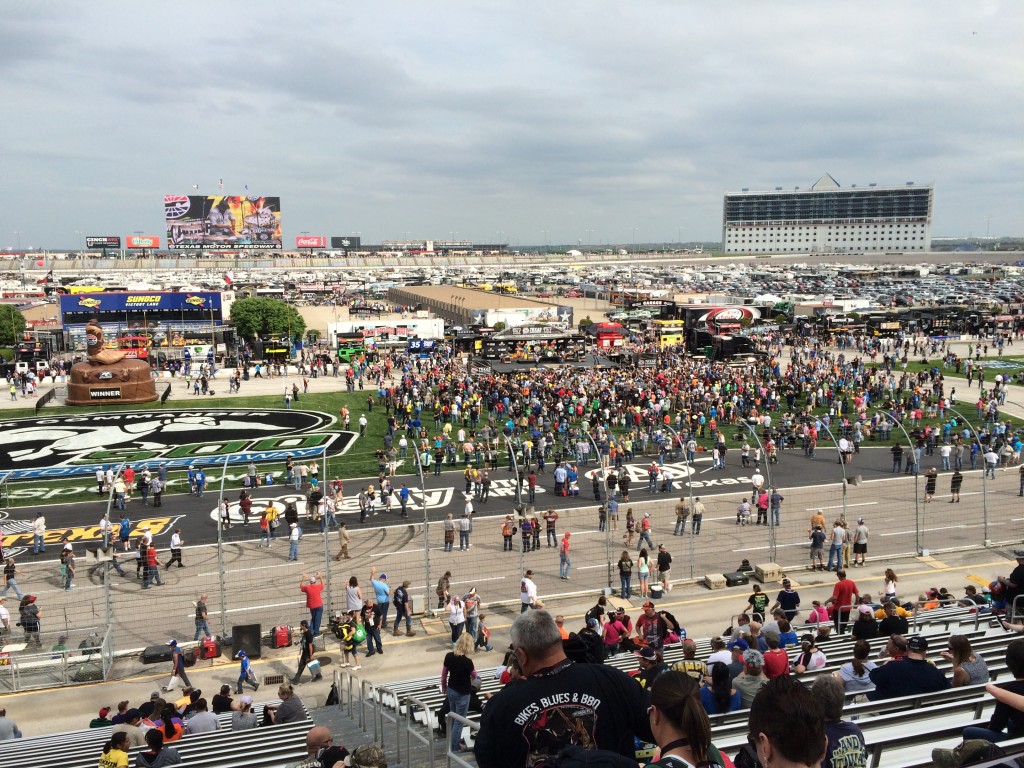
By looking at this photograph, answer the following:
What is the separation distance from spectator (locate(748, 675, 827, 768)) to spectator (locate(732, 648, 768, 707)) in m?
5.01

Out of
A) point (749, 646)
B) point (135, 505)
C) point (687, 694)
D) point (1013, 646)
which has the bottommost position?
point (135, 505)

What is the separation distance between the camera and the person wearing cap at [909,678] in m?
7.04

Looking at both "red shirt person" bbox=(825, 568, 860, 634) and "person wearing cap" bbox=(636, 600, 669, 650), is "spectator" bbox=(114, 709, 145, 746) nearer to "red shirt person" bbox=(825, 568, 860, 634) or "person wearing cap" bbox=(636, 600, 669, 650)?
"person wearing cap" bbox=(636, 600, 669, 650)

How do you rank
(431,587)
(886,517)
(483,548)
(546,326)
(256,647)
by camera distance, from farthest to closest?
Answer: (546,326), (886,517), (483,548), (431,587), (256,647)

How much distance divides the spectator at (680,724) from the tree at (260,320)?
237 ft

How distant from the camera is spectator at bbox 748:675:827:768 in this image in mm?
3457

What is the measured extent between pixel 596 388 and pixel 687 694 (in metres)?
38.3

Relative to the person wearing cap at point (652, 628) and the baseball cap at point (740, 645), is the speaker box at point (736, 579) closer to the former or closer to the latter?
the person wearing cap at point (652, 628)

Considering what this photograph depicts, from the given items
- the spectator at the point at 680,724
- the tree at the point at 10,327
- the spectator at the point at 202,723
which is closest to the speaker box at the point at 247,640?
the spectator at the point at 202,723

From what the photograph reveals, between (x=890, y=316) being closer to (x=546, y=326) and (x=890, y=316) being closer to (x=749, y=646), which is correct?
(x=546, y=326)

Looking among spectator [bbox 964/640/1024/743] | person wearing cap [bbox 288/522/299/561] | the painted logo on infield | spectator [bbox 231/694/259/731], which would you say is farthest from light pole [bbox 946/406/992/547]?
the painted logo on infield

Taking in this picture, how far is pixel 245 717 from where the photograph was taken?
34.2 ft

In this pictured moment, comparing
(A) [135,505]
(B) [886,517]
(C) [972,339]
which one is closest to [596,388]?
(B) [886,517]

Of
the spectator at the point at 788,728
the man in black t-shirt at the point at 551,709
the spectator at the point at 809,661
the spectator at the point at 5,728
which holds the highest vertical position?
the spectator at the point at 788,728
